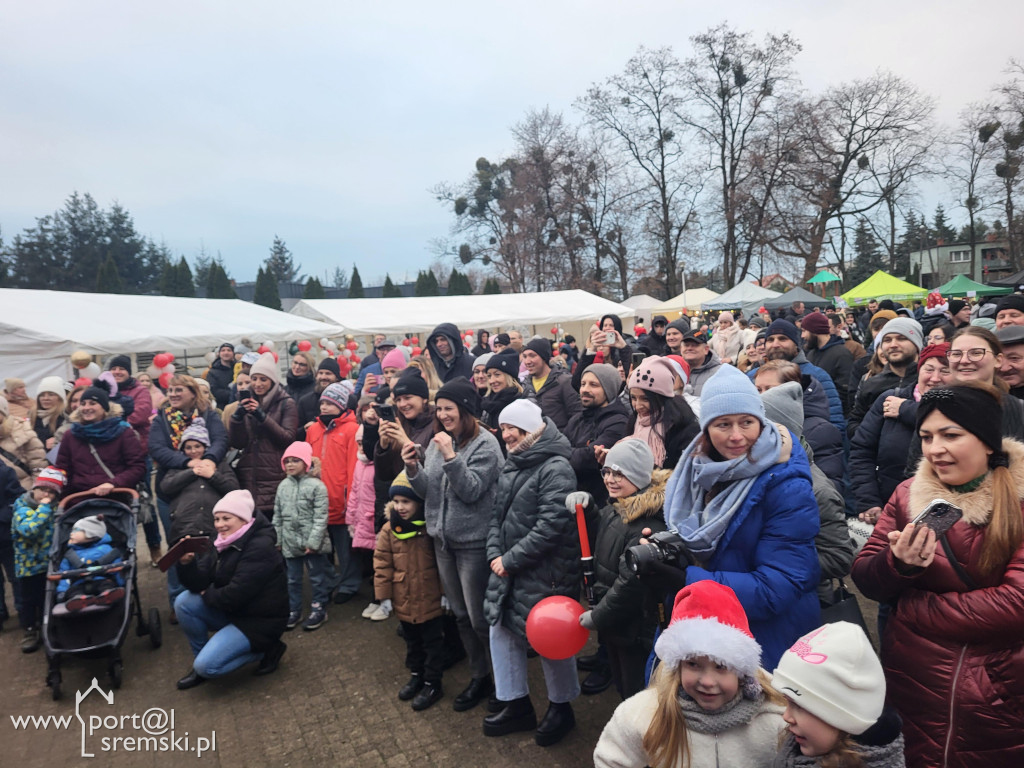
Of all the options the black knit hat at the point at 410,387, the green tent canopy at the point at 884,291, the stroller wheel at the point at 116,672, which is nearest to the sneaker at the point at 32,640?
the stroller wheel at the point at 116,672

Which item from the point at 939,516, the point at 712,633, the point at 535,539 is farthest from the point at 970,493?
the point at 535,539

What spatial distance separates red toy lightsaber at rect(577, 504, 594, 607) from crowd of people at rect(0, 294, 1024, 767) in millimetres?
83

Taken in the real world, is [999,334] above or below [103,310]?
below

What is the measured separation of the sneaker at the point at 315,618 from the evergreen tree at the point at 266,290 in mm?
35647

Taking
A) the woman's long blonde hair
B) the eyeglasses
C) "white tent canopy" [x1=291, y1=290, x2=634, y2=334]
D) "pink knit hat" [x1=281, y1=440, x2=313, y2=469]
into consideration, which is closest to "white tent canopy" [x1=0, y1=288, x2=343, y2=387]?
"white tent canopy" [x1=291, y1=290, x2=634, y2=334]

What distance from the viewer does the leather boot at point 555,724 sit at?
136 inches

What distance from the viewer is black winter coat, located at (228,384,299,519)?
18.7ft

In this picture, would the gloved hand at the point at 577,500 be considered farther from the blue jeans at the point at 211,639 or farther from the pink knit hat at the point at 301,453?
the pink knit hat at the point at 301,453

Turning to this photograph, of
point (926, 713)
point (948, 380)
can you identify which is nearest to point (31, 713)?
point (926, 713)

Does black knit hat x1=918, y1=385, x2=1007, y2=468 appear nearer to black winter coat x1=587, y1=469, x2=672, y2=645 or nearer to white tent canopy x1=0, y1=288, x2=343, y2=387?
black winter coat x1=587, y1=469, x2=672, y2=645

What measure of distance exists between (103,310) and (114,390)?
40.1 feet

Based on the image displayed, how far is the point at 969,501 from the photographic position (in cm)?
192

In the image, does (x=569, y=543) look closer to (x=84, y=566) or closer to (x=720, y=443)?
(x=720, y=443)

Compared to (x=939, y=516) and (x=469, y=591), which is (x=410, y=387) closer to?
(x=469, y=591)
